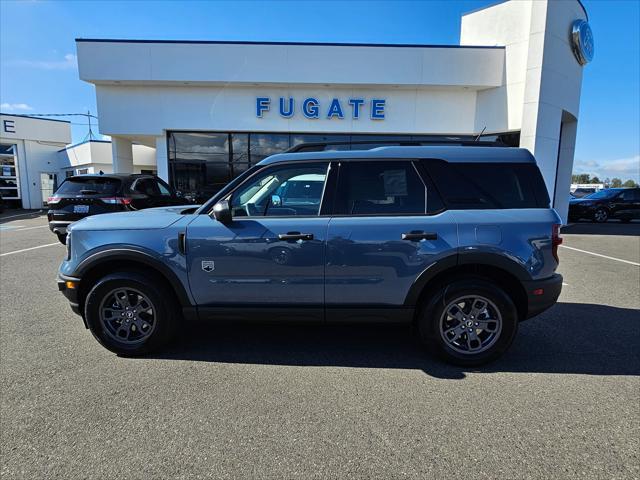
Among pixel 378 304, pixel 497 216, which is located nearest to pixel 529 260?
pixel 497 216

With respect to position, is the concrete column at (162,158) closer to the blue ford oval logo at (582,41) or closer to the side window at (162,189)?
the side window at (162,189)

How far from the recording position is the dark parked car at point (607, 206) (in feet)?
56.4

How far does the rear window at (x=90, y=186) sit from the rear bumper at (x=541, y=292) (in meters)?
7.66

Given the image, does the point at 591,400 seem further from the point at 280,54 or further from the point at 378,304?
the point at 280,54

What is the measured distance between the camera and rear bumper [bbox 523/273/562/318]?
3398 mm

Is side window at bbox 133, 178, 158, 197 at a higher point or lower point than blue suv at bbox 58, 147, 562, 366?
higher

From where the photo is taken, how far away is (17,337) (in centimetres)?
406

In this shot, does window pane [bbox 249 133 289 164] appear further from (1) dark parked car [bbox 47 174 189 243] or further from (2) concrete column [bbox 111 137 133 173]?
(1) dark parked car [bbox 47 174 189 243]

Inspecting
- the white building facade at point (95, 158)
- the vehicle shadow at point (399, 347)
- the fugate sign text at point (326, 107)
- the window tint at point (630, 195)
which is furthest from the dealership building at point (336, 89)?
the white building facade at point (95, 158)

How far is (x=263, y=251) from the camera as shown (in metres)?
3.37

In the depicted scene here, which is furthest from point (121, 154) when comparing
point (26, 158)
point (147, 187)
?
point (26, 158)

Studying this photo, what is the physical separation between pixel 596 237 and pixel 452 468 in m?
13.0

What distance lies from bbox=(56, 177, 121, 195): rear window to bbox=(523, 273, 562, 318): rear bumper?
7656 millimetres

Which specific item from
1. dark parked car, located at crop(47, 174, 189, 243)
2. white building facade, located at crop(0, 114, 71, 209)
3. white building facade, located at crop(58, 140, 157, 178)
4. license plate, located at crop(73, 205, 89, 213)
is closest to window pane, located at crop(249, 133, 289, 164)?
dark parked car, located at crop(47, 174, 189, 243)
